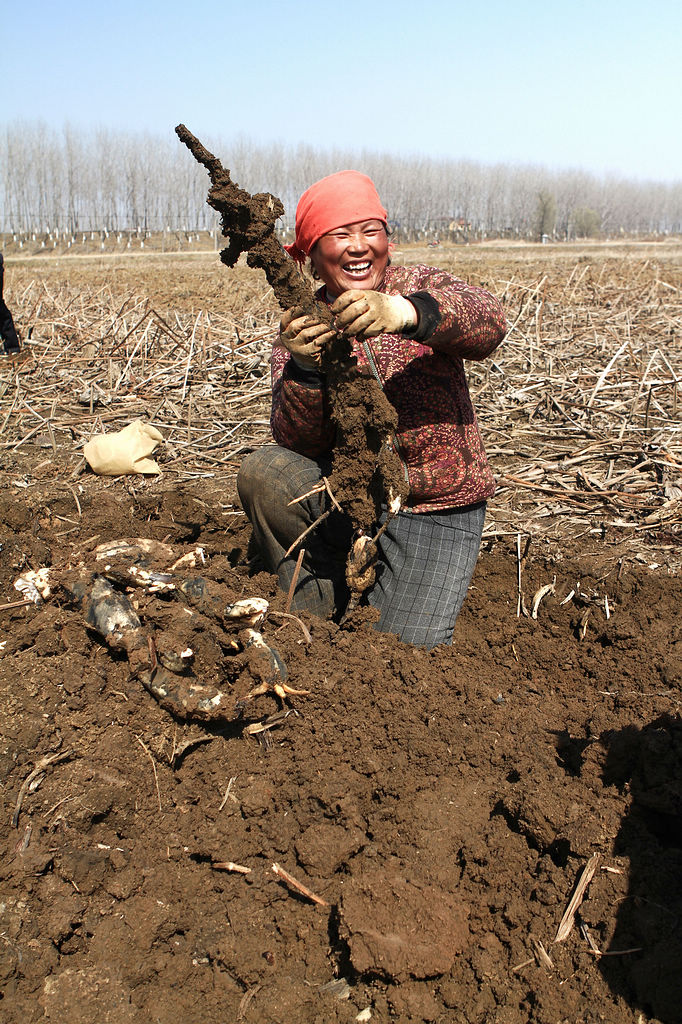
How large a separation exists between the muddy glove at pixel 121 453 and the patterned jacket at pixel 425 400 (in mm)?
1777

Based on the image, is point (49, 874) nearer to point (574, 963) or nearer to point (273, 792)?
point (273, 792)

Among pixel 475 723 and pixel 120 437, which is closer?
pixel 475 723

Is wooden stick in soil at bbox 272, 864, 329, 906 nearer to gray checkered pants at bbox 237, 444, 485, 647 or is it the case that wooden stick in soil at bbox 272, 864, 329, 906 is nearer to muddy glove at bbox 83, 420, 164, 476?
gray checkered pants at bbox 237, 444, 485, 647

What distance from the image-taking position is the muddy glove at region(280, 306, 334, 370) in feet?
7.73

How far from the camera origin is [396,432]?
9.14 ft

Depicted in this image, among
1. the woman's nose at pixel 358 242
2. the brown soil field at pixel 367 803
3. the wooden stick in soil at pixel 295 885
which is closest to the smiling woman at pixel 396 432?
the woman's nose at pixel 358 242

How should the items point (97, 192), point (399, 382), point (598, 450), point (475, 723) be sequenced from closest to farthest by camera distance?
1. point (475, 723)
2. point (399, 382)
3. point (598, 450)
4. point (97, 192)

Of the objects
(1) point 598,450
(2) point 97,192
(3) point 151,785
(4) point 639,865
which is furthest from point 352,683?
(2) point 97,192

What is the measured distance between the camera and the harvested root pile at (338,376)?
7.30 feet

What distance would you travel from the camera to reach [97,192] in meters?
74.0

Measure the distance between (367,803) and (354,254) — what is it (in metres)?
1.80

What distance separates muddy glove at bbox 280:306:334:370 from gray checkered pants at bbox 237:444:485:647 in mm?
701

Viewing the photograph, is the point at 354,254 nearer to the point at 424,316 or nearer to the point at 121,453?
the point at 424,316

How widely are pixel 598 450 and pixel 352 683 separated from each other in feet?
7.98
